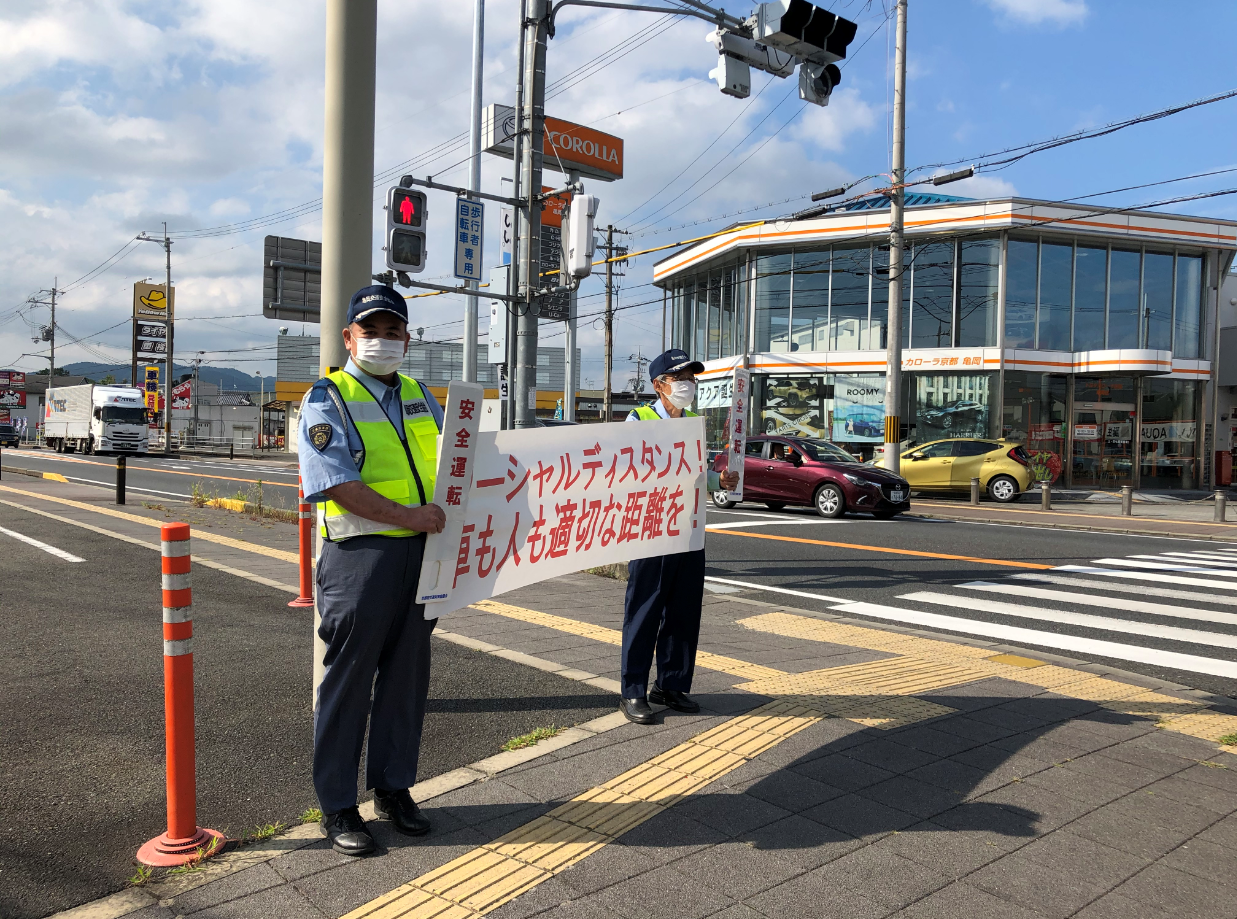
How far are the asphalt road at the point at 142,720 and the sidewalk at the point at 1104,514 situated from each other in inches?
553

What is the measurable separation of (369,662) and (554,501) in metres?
1.20

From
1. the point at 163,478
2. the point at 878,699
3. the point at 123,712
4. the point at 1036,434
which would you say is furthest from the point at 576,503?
the point at 1036,434

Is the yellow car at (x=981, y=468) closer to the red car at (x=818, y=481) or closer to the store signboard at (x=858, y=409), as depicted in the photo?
the red car at (x=818, y=481)

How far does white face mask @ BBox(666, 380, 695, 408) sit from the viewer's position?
471 cm

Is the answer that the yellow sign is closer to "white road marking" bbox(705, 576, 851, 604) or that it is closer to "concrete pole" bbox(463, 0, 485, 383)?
"concrete pole" bbox(463, 0, 485, 383)

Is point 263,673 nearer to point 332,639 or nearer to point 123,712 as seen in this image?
point 123,712

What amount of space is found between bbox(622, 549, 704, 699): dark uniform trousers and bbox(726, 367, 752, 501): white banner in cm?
72

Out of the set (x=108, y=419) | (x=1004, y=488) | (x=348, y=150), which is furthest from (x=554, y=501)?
(x=108, y=419)

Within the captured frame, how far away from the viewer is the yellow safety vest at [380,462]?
10.2 feet

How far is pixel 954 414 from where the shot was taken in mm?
28172

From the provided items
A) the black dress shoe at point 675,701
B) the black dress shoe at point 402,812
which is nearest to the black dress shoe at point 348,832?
the black dress shoe at point 402,812

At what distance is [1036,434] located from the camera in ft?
91.9

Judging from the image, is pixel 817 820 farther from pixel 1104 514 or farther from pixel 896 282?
pixel 896 282

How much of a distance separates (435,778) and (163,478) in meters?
25.4
